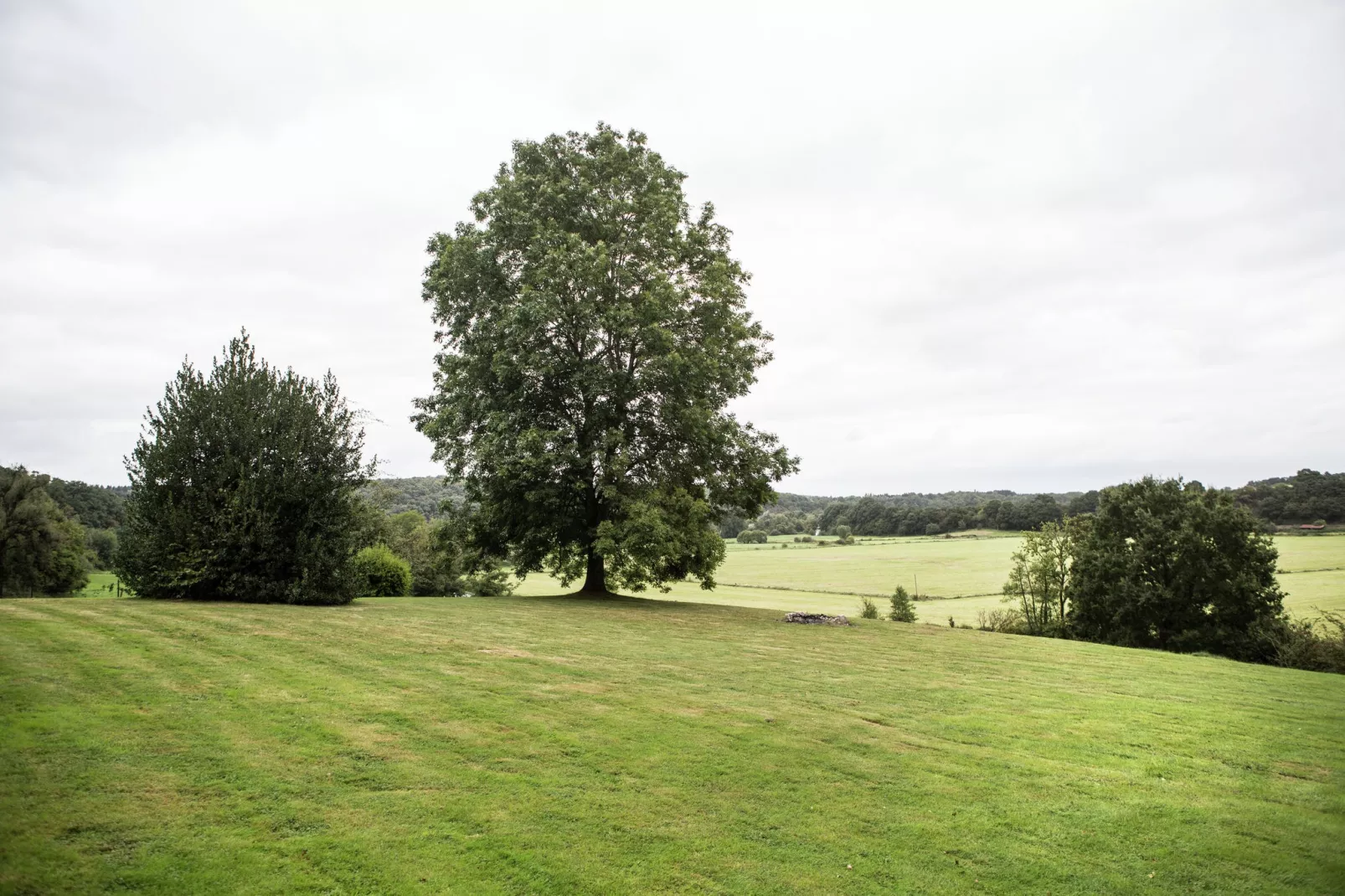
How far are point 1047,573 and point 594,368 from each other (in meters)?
27.8

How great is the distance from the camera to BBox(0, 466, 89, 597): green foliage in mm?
46000

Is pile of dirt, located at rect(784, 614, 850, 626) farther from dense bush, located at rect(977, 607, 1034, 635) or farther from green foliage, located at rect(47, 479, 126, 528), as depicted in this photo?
green foliage, located at rect(47, 479, 126, 528)

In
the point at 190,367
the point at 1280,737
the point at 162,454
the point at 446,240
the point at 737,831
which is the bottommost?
the point at 1280,737

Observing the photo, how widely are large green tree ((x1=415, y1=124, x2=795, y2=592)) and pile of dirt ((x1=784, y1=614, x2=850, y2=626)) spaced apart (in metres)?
3.70

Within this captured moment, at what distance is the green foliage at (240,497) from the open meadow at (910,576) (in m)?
19.5

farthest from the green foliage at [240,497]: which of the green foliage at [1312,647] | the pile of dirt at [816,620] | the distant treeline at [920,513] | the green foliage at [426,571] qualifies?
the distant treeline at [920,513]

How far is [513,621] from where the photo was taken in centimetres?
1731

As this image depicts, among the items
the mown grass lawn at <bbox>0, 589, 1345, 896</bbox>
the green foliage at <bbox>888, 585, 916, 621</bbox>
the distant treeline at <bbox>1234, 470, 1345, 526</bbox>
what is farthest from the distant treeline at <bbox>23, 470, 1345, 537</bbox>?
the mown grass lawn at <bbox>0, 589, 1345, 896</bbox>

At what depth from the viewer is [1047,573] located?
36500 millimetres

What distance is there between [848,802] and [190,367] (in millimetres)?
19741

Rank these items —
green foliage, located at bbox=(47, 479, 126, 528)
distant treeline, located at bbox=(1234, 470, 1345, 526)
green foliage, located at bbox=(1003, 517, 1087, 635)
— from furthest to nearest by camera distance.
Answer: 1. green foliage, located at bbox=(47, 479, 126, 528)
2. distant treeline, located at bbox=(1234, 470, 1345, 526)
3. green foliage, located at bbox=(1003, 517, 1087, 635)

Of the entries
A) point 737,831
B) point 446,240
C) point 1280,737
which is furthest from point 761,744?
point 446,240

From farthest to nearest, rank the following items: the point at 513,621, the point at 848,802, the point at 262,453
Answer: the point at 262,453 → the point at 513,621 → the point at 848,802

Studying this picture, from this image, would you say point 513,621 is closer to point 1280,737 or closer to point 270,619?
point 270,619
